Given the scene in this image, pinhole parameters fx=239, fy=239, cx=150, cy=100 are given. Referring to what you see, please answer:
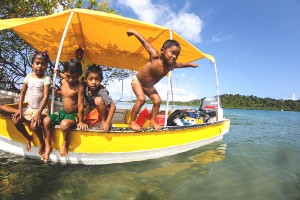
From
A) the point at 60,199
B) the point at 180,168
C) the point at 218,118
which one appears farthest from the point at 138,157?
the point at 218,118

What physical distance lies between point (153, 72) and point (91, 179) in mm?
2582

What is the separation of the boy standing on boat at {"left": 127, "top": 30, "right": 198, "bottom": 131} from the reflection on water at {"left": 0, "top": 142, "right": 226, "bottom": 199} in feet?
2.87

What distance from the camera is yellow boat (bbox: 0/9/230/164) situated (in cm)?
428

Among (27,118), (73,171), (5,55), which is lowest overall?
(73,171)

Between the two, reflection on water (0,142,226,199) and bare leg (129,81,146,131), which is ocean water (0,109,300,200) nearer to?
reflection on water (0,142,226,199)

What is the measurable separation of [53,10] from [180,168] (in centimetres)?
1048

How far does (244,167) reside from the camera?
568cm

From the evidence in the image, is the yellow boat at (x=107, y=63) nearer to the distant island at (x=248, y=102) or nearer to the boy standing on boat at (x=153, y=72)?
the boy standing on boat at (x=153, y=72)

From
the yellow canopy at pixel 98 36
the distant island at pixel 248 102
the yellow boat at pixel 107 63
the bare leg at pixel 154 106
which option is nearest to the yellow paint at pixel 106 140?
the yellow boat at pixel 107 63

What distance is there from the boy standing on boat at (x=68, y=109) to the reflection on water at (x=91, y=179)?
1.24 feet

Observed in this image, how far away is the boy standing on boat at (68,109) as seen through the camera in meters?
3.99

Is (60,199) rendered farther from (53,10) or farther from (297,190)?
(53,10)

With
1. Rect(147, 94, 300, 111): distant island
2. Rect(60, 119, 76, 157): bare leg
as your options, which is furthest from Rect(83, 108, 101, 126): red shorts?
Rect(147, 94, 300, 111): distant island

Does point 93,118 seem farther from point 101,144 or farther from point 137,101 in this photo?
point 137,101
